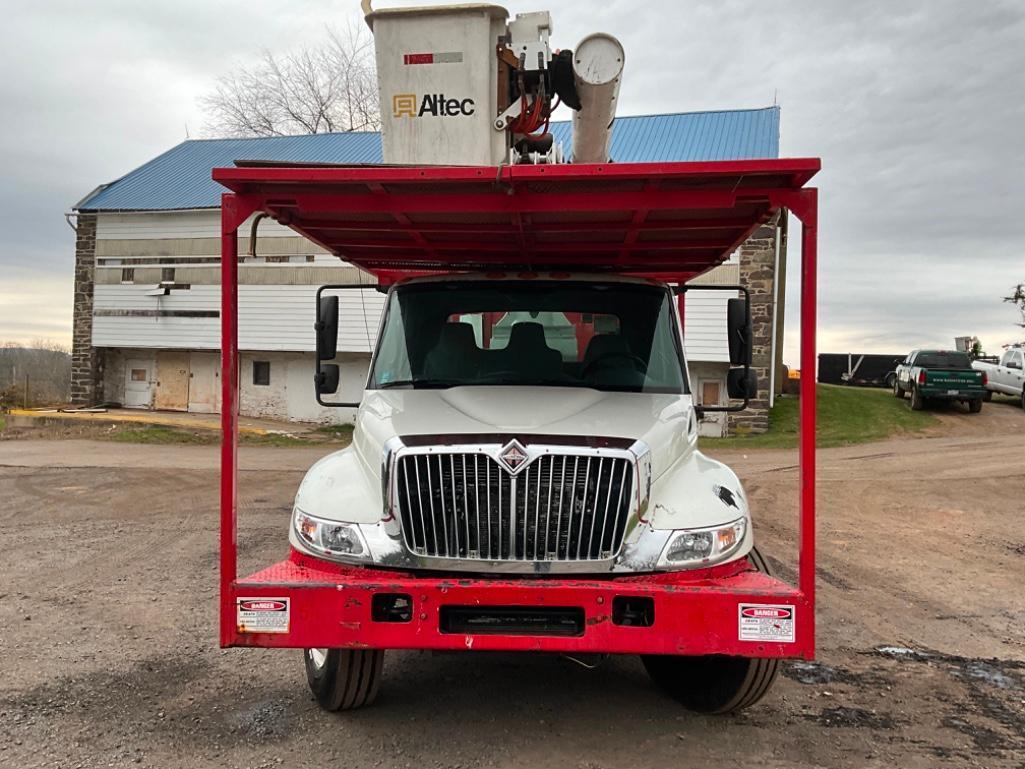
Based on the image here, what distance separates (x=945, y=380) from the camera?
23422 mm

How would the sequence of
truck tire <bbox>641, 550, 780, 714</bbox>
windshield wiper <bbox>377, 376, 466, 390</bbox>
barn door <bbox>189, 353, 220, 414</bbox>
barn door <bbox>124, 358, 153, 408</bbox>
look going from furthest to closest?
1. barn door <bbox>124, 358, 153, 408</bbox>
2. barn door <bbox>189, 353, 220, 414</bbox>
3. windshield wiper <bbox>377, 376, 466, 390</bbox>
4. truck tire <bbox>641, 550, 780, 714</bbox>

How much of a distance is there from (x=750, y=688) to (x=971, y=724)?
3.65 ft

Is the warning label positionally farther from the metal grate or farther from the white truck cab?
the metal grate

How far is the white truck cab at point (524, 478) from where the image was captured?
12.4 feet

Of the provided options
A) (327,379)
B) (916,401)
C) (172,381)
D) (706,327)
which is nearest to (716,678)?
(327,379)

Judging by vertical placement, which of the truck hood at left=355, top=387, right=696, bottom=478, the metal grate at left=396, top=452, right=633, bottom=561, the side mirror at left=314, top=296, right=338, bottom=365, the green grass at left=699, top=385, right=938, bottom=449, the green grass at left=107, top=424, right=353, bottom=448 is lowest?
the green grass at left=107, top=424, right=353, bottom=448

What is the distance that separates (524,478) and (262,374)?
71.9 feet

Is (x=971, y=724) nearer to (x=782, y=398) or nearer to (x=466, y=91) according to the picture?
(x=466, y=91)

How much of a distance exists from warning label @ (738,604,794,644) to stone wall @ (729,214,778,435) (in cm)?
1744

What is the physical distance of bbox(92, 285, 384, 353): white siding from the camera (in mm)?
23047

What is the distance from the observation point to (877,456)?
55.7 ft

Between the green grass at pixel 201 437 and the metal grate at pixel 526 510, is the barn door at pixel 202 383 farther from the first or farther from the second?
the metal grate at pixel 526 510

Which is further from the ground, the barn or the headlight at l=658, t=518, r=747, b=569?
the barn

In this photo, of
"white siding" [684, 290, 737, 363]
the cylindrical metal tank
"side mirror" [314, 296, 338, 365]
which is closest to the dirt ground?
"side mirror" [314, 296, 338, 365]
